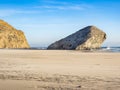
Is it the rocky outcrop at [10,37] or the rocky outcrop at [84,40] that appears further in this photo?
the rocky outcrop at [10,37]

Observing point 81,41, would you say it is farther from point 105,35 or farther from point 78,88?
point 78,88

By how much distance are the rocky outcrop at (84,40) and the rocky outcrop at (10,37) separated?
2786 cm

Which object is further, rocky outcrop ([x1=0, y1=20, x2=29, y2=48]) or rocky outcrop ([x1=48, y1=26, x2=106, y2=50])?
rocky outcrop ([x1=0, y1=20, x2=29, y2=48])

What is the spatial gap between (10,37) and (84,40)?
36726mm

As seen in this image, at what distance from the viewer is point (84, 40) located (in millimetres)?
51438

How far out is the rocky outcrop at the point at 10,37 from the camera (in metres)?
79.2

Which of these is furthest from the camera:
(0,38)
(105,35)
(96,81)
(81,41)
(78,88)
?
(0,38)

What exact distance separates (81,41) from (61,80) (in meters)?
41.4

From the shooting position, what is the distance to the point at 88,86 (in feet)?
30.5

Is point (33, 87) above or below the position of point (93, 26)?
below

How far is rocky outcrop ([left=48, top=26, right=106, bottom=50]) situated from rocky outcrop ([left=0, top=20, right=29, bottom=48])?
2786cm

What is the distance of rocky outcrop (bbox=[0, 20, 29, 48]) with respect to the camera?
260 feet

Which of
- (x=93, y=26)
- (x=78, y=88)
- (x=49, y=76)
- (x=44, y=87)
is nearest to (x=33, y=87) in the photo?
(x=44, y=87)

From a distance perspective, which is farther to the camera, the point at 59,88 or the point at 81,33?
the point at 81,33
